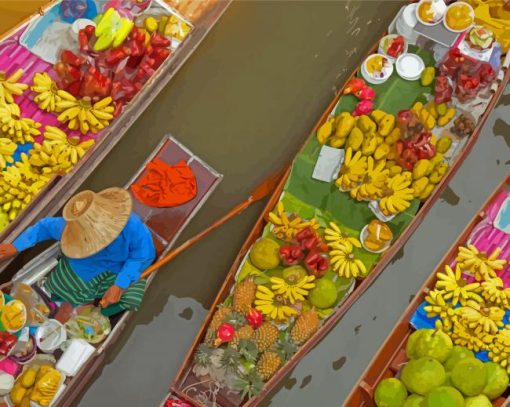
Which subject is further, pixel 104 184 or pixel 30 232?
pixel 104 184

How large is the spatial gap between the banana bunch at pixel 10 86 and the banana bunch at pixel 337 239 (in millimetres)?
2778

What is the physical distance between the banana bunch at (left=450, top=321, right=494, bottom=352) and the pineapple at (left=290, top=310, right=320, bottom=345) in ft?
3.39

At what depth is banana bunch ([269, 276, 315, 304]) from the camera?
5.62 m

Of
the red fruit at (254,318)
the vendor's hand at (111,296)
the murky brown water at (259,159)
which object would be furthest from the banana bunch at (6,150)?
the red fruit at (254,318)

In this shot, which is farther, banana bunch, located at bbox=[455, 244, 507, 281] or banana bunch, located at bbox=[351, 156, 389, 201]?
banana bunch, located at bbox=[351, 156, 389, 201]

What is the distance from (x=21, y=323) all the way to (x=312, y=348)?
89.2 inches

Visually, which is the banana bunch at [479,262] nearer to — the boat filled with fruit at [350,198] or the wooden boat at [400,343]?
the wooden boat at [400,343]

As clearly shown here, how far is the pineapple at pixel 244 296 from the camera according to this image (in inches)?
223

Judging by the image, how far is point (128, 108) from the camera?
20.3 ft

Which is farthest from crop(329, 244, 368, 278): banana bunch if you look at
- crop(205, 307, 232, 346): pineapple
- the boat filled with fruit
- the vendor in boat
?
the vendor in boat

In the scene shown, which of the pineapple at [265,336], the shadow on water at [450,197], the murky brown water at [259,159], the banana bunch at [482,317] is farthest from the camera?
the shadow on water at [450,197]

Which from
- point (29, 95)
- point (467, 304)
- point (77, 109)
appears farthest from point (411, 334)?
point (29, 95)

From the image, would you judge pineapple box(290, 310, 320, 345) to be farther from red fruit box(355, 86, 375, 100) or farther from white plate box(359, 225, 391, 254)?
red fruit box(355, 86, 375, 100)

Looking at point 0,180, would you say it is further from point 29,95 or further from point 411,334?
point 411,334
